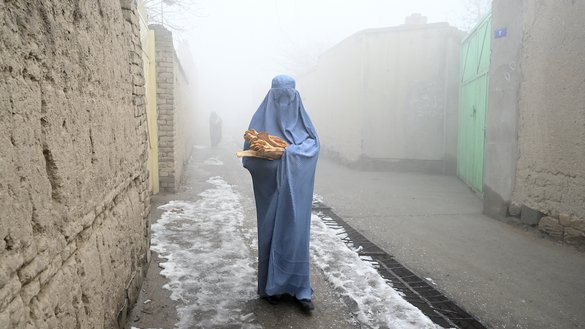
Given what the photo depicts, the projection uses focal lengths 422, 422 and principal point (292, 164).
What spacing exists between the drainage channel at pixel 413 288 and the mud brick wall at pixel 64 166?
2.13m

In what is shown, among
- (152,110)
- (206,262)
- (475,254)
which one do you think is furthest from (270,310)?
(152,110)

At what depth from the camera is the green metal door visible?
736cm

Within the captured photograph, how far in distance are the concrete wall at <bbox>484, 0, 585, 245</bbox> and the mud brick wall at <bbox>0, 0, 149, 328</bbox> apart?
4.49m

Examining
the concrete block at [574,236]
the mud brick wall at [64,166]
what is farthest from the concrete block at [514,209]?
the mud brick wall at [64,166]

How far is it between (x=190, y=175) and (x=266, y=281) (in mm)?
6565

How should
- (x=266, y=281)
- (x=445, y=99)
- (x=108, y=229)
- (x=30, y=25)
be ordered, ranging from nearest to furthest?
(x=30, y=25), (x=108, y=229), (x=266, y=281), (x=445, y=99)

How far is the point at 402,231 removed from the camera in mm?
5281

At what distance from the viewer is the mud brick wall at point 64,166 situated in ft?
4.26

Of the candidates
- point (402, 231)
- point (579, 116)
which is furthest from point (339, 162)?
A: point (579, 116)

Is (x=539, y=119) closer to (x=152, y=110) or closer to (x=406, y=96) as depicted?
(x=152, y=110)

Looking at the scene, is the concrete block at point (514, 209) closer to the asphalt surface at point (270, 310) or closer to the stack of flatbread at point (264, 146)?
the asphalt surface at point (270, 310)

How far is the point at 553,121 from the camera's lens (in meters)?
4.84

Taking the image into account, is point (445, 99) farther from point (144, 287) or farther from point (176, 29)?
point (144, 287)

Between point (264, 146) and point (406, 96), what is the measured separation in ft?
27.3
